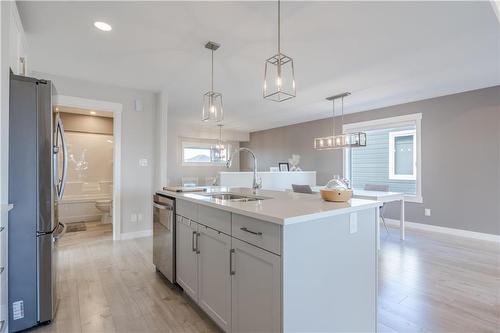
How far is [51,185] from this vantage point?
1.83 meters

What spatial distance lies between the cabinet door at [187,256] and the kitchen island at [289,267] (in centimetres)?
11

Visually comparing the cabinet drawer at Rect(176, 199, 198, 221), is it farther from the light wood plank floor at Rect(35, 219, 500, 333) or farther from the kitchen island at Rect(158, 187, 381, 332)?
the light wood plank floor at Rect(35, 219, 500, 333)

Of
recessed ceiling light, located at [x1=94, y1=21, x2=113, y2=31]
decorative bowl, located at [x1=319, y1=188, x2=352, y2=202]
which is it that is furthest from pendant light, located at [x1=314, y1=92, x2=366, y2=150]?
recessed ceiling light, located at [x1=94, y1=21, x2=113, y2=31]

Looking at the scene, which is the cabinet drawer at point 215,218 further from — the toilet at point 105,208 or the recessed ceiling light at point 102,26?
the toilet at point 105,208

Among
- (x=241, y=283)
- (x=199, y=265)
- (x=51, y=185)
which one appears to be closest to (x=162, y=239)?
(x=199, y=265)

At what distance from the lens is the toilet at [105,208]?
5.15 meters

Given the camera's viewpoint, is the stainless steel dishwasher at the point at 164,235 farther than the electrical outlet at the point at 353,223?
Yes

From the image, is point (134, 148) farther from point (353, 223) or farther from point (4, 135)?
point (353, 223)

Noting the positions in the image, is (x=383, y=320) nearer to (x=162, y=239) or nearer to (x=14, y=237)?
(x=162, y=239)

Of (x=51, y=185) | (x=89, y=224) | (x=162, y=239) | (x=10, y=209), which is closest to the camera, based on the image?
(x=10, y=209)

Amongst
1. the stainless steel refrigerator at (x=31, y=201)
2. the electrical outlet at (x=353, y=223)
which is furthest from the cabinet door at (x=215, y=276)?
the stainless steel refrigerator at (x=31, y=201)

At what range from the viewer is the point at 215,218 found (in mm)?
1769

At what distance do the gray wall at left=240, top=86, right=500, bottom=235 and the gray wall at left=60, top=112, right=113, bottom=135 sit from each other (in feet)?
20.1

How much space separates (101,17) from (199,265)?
2293 millimetres
